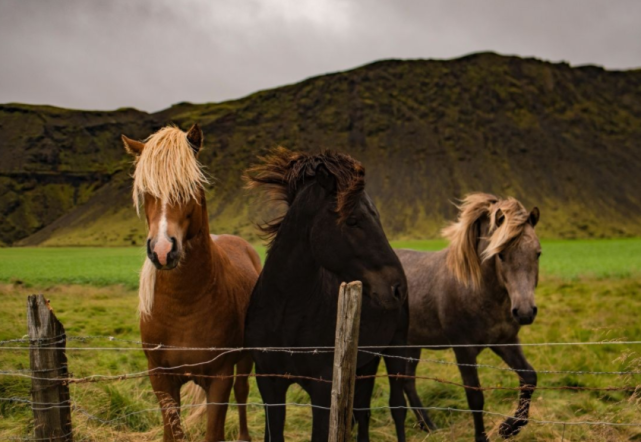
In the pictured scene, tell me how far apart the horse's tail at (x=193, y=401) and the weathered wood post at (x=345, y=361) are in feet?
8.02

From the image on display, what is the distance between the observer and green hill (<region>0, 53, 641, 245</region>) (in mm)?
86438

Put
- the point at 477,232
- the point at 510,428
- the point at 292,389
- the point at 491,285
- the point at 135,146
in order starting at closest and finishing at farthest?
1. the point at 135,146
2. the point at 510,428
3. the point at 491,285
4. the point at 477,232
5. the point at 292,389

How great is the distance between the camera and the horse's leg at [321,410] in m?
3.22

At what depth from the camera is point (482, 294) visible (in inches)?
206

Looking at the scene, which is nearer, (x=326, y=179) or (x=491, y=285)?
(x=326, y=179)

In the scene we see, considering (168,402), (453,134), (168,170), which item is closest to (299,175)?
(168,170)

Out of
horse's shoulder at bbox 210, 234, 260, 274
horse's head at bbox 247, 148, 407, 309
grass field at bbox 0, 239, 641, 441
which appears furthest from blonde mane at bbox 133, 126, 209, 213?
horse's shoulder at bbox 210, 234, 260, 274

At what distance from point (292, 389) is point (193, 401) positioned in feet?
5.22

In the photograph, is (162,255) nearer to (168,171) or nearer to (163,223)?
(163,223)

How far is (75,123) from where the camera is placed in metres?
32.2

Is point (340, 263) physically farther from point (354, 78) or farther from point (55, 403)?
point (354, 78)

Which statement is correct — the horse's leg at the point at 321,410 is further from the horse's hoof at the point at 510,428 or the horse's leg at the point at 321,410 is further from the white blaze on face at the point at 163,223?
the horse's hoof at the point at 510,428

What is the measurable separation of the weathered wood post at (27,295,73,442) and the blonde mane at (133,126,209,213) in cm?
91

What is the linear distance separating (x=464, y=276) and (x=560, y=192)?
9698 cm
